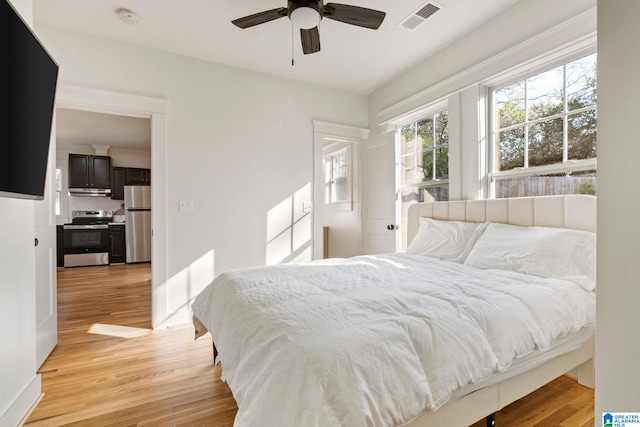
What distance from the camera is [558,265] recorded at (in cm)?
180

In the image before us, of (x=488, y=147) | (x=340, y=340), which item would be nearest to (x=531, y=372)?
(x=340, y=340)

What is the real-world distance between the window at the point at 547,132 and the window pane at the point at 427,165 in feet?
2.29

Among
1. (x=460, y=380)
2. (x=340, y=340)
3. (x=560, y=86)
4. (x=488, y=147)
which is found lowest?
(x=460, y=380)

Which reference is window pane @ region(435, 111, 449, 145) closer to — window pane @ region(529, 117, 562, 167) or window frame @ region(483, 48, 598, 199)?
window frame @ region(483, 48, 598, 199)

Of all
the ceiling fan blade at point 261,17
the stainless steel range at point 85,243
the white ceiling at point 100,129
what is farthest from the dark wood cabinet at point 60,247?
the ceiling fan blade at point 261,17

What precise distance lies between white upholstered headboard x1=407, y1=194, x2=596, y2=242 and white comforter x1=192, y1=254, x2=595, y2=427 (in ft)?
1.81

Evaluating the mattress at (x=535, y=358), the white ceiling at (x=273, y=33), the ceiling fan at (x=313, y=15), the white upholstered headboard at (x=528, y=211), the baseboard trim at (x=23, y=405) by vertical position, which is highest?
the white ceiling at (x=273, y=33)

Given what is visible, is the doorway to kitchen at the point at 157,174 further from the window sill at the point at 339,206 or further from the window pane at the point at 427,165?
the window pane at the point at 427,165

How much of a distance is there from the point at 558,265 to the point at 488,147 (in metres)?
1.31

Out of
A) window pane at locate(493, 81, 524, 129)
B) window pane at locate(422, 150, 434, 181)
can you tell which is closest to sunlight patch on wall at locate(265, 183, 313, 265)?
window pane at locate(422, 150, 434, 181)

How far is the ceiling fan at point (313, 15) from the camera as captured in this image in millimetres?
1860

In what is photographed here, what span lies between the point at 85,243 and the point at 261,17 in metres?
6.25

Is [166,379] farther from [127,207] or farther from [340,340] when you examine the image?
[127,207]

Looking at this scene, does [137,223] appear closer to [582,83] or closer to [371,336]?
[371,336]
